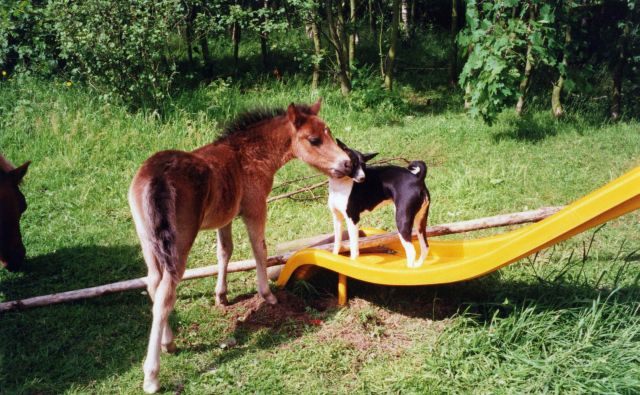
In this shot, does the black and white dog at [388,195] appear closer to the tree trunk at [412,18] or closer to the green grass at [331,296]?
the green grass at [331,296]

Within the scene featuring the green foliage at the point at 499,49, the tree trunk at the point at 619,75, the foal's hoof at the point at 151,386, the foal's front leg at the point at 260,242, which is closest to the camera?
the foal's hoof at the point at 151,386

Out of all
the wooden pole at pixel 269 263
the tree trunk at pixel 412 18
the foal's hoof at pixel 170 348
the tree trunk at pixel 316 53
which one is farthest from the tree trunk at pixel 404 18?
the foal's hoof at pixel 170 348

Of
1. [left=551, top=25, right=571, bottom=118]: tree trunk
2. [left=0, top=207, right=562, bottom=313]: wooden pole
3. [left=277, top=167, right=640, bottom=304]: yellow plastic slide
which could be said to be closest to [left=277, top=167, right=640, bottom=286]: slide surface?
[left=277, top=167, right=640, bottom=304]: yellow plastic slide

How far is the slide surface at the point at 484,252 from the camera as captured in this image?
11.8ft

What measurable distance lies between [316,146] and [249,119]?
0.74 metres

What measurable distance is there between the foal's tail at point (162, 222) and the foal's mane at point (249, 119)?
1.25 metres

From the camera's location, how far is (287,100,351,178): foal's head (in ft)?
14.6

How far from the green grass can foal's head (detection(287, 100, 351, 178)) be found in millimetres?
918

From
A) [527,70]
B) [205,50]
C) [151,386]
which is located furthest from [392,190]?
[205,50]

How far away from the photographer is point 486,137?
340 inches

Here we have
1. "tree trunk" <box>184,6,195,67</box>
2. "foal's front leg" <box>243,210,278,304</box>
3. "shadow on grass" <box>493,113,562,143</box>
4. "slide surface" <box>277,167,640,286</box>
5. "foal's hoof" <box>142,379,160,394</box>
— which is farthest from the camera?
"tree trunk" <box>184,6,195,67</box>

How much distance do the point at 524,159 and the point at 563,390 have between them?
15.4 ft

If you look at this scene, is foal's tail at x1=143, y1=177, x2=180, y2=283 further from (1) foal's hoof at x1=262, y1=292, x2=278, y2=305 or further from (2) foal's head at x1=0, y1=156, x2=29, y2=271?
(2) foal's head at x1=0, y1=156, x2=29, y2=271

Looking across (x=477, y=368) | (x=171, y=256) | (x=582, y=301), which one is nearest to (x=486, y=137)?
(x=582, y=301)
